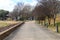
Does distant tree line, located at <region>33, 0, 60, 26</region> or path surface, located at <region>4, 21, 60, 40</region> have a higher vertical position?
distant tree line, located at <region>33, 0, 60, 26</region>

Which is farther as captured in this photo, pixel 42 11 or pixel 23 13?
pixel 23 13

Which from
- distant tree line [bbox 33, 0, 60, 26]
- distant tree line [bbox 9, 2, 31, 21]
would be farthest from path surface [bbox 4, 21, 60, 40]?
distant tree line [bbox 9, 2, 31, 21]

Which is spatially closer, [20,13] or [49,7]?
[49,7]

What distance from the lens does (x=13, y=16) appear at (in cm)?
14288

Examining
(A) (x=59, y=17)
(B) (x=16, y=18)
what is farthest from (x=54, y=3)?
(B) (x=16, y=18)

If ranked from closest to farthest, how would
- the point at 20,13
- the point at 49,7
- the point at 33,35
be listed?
1. the point at 33,35
2. the point at 49,7
3. the point at 20,13

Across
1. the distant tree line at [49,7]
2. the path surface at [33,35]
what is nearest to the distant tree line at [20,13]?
the distant tree line at [49,7]

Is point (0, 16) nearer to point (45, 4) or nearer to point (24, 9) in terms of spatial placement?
point (24, 9)

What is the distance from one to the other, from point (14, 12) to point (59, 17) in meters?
70.8

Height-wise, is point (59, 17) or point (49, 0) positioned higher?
point (49, 0)

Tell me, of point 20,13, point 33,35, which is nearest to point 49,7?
point 33,35

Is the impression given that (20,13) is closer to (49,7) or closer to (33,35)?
(49,7)

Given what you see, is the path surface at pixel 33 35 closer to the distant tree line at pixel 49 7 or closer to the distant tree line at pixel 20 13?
the distant tree line at pixel 49 7

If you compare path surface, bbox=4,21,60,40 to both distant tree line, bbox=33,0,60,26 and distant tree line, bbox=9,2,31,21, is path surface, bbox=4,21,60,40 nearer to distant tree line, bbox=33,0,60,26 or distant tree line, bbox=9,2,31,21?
distant tree line, bbox=33,0,60,26
